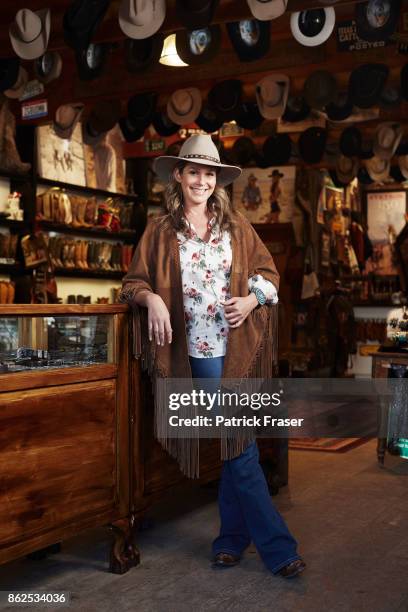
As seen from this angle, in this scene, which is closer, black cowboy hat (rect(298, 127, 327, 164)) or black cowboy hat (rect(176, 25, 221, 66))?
black cowboy hat (rect(176, 25, 221, 66))

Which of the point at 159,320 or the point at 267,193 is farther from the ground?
A: the point at 267,193

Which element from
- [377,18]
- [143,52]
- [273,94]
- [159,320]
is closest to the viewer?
[159,320]

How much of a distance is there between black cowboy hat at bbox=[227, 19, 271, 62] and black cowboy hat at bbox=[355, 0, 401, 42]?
717 mm

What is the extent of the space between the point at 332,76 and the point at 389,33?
1704 mm

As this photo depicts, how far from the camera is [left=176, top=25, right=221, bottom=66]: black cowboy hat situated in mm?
6270

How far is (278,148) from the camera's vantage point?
29.9ft

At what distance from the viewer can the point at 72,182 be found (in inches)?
358

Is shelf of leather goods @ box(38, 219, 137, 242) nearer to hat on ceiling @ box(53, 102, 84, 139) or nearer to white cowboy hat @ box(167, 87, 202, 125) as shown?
hat on ceiling @ box(53, 102, 84, 139)

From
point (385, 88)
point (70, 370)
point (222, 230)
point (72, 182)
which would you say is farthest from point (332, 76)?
point (70, 370)

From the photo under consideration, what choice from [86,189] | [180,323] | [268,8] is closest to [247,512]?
[180,323]

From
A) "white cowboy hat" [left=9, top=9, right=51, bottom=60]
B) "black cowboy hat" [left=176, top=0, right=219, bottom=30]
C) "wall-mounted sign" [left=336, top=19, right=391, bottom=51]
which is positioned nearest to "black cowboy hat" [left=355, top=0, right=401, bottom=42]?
"wall-mounted sign" [left=336, top=19, right=391, bottom=51]

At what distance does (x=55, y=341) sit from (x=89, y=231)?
6.24 m

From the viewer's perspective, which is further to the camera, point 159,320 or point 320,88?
point 320,88

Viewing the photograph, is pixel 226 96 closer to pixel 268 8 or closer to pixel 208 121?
pixel 208 121
